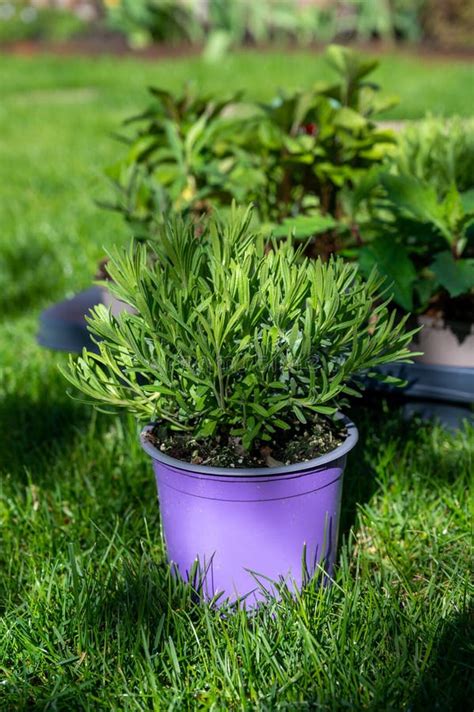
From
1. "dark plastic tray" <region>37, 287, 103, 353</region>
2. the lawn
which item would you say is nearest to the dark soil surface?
the lawn

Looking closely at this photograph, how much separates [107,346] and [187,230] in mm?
279

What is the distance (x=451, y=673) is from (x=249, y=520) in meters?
0.41

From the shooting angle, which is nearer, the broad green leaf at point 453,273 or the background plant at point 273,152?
the broad green leaf at point 453,273

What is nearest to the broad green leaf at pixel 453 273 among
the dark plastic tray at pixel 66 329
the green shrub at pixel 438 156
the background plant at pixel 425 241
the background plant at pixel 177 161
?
the background plant at pixel 425 241

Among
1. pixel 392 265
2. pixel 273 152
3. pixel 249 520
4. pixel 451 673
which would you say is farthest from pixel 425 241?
pixel 451 673

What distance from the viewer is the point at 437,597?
1574 mm

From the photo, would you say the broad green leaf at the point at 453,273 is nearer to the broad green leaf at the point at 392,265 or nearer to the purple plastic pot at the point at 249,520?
the broad green leaf at the point at 392,265

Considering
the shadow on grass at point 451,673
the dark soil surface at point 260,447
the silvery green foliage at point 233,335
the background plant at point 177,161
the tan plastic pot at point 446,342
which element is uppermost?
the background plant at point 177,161

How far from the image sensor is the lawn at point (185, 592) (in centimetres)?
139

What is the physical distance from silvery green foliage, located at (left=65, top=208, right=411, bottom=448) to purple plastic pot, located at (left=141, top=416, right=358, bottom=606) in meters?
0.08

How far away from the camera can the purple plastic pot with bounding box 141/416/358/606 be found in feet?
4.72

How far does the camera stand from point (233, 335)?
144cm

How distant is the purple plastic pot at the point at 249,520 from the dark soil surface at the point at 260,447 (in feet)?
0.13

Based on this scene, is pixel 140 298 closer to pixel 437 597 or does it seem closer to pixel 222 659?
pixel 222 659
